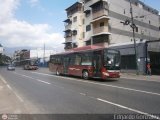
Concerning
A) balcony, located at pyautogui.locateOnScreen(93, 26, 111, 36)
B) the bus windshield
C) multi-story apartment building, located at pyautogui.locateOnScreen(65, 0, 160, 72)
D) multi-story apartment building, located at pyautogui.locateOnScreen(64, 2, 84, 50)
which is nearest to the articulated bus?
the bus windshield

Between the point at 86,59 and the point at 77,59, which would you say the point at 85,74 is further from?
the point at 77,59

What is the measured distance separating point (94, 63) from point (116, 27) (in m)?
25.9

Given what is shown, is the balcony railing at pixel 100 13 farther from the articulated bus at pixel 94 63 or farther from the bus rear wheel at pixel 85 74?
the bus rear wheel at pixel 85 74

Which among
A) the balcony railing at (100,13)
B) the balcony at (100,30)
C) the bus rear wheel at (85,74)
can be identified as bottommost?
the bus rear wheel at (85,74)

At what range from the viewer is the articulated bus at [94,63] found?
70.5ft

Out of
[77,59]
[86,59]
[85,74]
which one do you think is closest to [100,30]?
[77,59]

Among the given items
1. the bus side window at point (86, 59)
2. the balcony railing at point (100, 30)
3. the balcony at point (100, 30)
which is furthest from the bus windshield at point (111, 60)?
the balcony railing at point (100, 30)

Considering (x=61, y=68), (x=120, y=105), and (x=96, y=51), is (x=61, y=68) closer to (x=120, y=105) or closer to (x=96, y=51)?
(x=96, y=51)

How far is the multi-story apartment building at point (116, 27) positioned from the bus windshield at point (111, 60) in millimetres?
13051

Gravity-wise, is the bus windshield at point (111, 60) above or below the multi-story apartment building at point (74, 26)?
below

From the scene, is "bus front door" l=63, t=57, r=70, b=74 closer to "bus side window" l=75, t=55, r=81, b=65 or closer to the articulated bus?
the articulated bus

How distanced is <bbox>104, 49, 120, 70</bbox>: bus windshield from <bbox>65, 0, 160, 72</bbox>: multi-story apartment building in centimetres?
1305

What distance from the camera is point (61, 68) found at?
2991 cm

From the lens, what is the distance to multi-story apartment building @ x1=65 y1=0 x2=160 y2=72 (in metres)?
37.7
